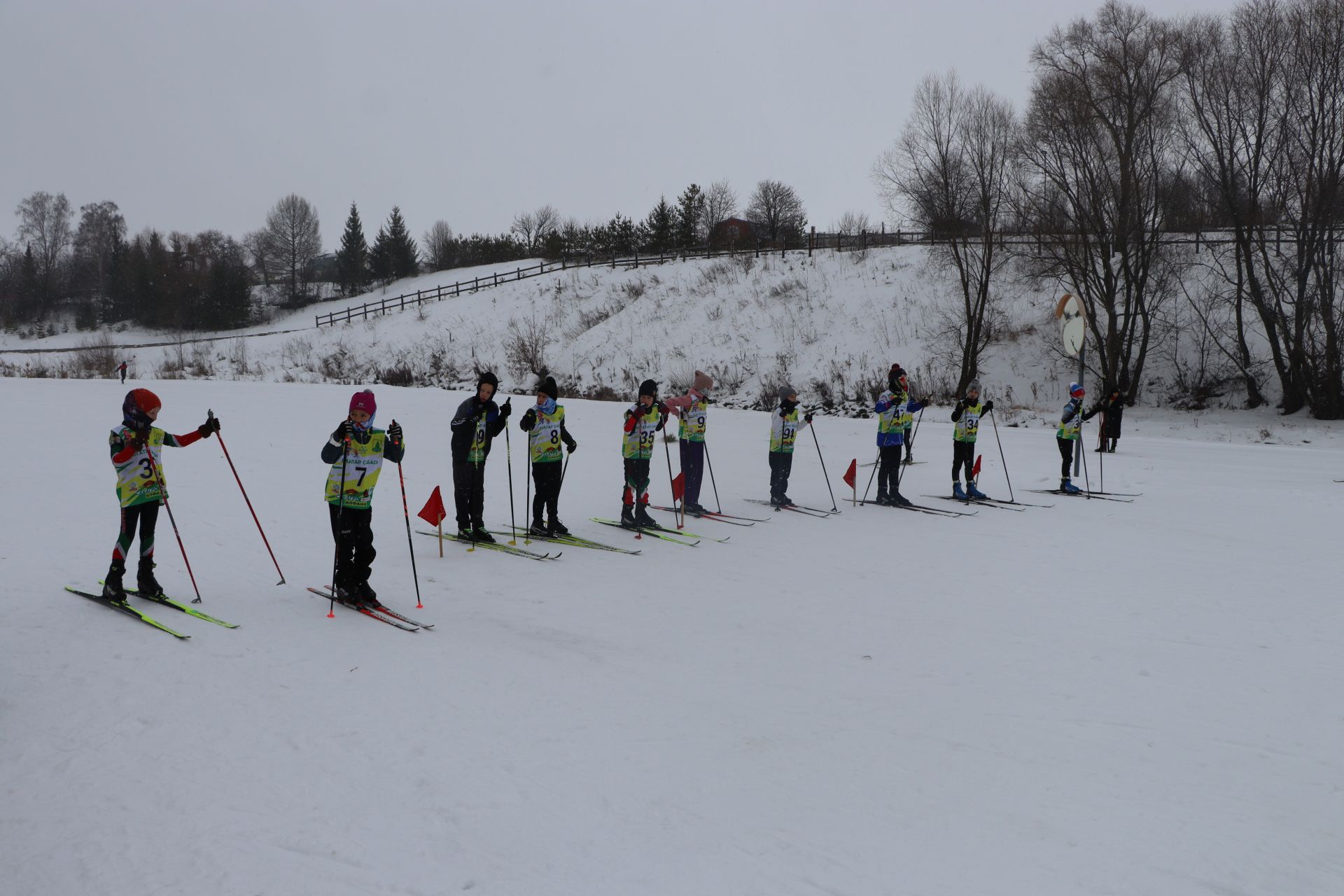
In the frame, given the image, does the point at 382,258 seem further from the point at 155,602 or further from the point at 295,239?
the point at 155,602

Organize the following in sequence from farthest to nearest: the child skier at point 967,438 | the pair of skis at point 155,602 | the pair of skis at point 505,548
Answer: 1. the child skier at point 967,438
2. the pair of skis at point 505,548
3. the pair of skis at point 155,602

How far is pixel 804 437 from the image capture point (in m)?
20.0

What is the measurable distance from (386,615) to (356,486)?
1.07m

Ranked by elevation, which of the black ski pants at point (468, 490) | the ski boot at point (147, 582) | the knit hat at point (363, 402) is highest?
the knit hat at point (363, 402)

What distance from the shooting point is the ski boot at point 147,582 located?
6617mm

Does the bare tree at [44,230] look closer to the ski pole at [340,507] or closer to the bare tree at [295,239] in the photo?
the bare tree at [295,239]

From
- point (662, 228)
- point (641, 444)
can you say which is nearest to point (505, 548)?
point (641, 444)

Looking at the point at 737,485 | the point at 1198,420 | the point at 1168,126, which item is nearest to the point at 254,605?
the point at 737,485

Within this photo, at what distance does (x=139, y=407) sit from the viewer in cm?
644

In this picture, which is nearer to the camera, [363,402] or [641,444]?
[363,402]

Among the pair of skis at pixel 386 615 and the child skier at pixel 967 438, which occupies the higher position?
the child skier at pixel 967 438

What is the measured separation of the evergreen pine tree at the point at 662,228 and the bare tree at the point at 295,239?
3380 cm

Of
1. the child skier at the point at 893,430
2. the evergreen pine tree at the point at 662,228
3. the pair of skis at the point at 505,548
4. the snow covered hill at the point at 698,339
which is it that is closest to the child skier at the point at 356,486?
the pair of skis at the point at 505,548

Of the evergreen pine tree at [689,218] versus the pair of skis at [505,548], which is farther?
the evergreen pine tree at [689,218]
